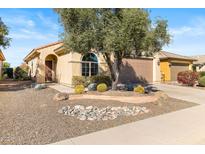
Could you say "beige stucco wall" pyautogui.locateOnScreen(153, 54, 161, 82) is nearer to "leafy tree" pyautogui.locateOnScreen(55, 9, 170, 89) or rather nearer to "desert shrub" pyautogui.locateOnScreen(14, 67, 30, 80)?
"leafy tree" pyautogui.locateOnScreen(55, 9, 170, 89)

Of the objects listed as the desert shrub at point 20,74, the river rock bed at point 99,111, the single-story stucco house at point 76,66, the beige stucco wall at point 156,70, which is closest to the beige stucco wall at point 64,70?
the single-story stucco house at point 76,66

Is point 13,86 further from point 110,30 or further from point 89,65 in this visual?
point 110,30

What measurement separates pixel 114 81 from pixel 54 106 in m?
→ 4.66

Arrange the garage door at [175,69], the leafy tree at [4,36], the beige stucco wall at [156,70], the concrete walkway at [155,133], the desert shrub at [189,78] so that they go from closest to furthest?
the concrete walkway at [155,133], the leafy tree at [4,36], the desert shrub at [189,78], the beige stucco wall at [156,70], the garage door at [175,69]

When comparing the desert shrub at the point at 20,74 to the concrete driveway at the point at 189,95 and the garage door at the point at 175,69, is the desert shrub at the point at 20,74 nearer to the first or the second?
the garage door at the point at 175,69

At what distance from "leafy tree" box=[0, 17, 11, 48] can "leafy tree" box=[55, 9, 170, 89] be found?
22.2ft

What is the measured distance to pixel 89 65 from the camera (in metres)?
17.2

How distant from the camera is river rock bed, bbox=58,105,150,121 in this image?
7.84 meters

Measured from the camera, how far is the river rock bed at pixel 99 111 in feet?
25.7

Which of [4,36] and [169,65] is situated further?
[169,65]

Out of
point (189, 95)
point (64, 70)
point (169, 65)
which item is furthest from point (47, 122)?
point (169, 65)

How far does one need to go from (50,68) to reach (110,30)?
A: 44.6 ft

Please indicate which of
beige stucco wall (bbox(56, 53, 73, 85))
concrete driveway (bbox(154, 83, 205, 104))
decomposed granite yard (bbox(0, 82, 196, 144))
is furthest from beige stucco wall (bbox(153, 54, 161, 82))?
decomposed granite yard (bbox(0, 82, 196, 144))
